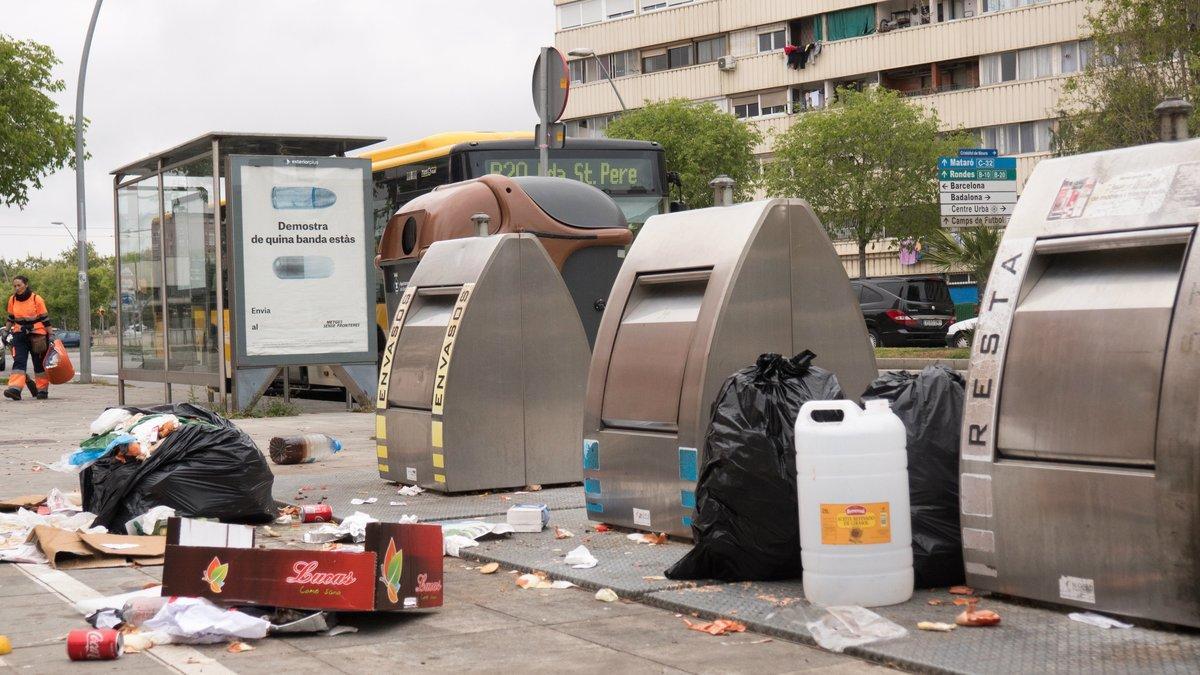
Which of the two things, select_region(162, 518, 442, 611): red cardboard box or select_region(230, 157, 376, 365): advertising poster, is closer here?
select_region(162, 518, 442, 611): red cardboard box

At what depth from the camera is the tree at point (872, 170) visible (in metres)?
39.5

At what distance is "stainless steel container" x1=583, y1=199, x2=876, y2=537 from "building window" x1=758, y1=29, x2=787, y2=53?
46248 mm

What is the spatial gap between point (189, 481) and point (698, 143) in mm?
37398

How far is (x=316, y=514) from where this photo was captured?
7562mm

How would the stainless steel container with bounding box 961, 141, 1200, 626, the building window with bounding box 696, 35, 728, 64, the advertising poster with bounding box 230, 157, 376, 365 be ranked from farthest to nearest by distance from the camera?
1. the building window with bounding box 696, 35, 728, 64
2. the advertising poster with bounding box 230, 157, 376, 365
3. the stainless steel container with bounding box 961, 141, 1200, 626

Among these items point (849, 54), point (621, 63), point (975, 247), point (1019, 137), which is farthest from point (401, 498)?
point (621, 63)

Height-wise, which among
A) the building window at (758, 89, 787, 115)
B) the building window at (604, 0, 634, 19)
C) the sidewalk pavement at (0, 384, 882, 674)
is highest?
the building window at (604, 0, 634, 19)

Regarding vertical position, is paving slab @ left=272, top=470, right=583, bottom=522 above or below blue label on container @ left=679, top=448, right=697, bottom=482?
below

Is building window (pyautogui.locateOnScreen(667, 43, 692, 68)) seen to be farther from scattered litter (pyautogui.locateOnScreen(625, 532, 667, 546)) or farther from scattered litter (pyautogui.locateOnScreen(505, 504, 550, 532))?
scattered litter (pyautogui.locateOnScreen(625, 532, 667, 546))

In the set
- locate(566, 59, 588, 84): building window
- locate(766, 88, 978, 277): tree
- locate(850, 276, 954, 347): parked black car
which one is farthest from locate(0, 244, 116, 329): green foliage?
Answer: locate(850, 276, 954, 347): parked black car

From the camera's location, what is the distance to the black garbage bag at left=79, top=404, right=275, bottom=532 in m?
7.21

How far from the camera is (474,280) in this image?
8242 mm

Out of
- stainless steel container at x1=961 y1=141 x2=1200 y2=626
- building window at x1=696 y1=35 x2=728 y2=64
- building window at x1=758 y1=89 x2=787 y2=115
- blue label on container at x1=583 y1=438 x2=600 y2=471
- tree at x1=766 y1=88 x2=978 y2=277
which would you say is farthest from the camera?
building window at x1=696 y1=35 x2=728 y2=64

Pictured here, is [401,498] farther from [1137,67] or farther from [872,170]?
[872,170]
